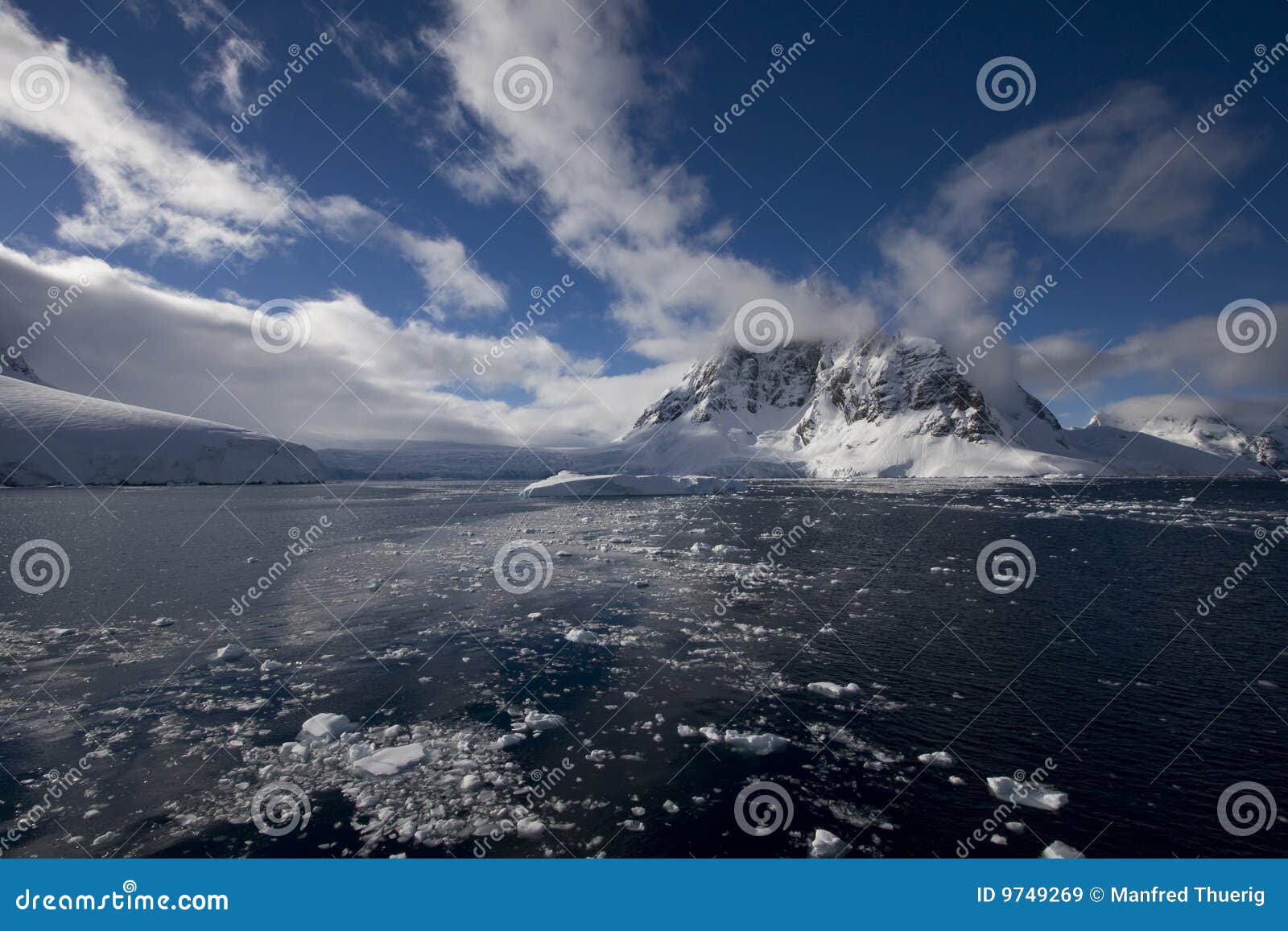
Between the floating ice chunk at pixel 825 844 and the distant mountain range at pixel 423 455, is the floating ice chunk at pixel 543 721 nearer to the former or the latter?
the floating ice chunk at pixel 825 844

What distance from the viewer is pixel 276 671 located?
1223 cm

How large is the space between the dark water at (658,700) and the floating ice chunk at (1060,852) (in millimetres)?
141

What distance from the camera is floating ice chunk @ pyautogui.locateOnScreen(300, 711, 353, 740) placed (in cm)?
920

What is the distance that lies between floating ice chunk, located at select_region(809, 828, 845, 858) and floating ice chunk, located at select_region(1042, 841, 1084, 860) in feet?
7.72

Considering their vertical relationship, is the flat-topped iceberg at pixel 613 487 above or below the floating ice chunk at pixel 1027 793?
above

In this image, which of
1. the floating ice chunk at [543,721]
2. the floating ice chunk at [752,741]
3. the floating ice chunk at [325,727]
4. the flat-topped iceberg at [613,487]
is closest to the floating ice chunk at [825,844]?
the floating ice chunk at [752,741]

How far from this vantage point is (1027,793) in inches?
302

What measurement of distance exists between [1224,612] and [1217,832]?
13435 millimetres

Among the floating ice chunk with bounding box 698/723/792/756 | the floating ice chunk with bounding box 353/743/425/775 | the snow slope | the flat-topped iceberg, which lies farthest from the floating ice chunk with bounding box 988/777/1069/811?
the snow slope

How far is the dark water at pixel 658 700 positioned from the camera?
22.8 ft

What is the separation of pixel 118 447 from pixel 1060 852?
147244mm

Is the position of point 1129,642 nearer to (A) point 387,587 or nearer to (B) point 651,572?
(B) point 651,572

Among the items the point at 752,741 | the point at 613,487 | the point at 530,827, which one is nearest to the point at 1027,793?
the point at 752,741

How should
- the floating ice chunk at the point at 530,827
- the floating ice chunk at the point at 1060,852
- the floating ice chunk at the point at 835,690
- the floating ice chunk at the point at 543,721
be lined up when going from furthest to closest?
the floating ice chunk at the point at 835,690 → the floating ice chunk at the point at 543,721 → the floating ice chunk at the point at 530,827 → the floating ice chunk at the point at 1060,852
